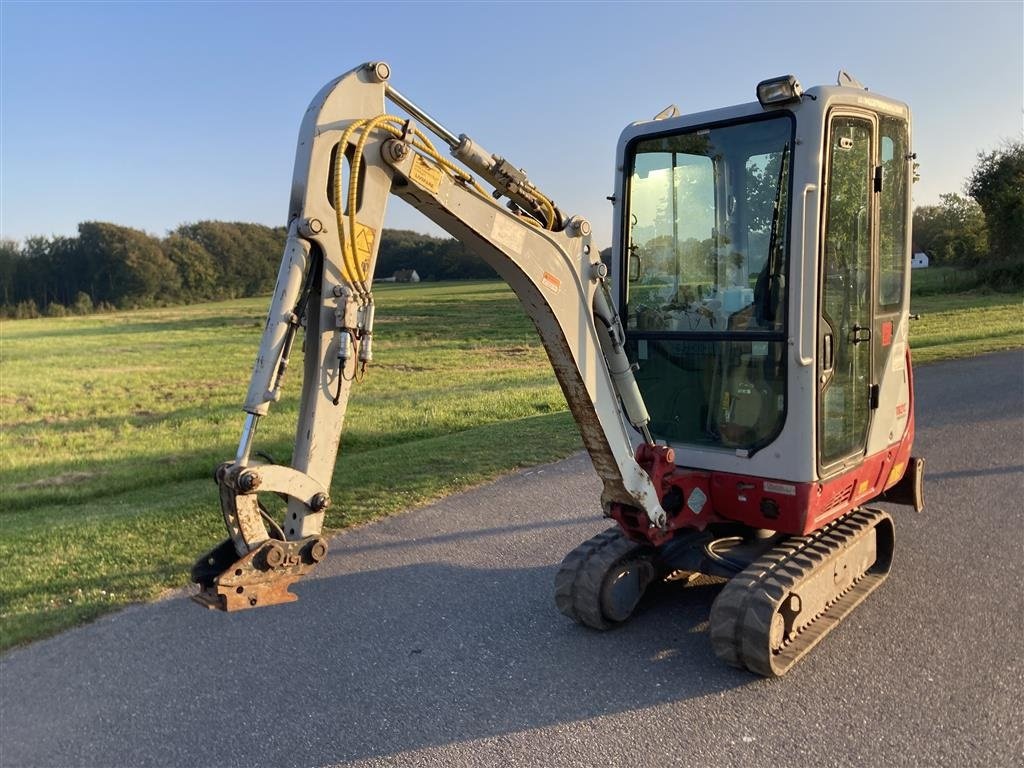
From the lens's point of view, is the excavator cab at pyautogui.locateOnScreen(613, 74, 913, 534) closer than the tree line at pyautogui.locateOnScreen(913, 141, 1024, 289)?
Yes

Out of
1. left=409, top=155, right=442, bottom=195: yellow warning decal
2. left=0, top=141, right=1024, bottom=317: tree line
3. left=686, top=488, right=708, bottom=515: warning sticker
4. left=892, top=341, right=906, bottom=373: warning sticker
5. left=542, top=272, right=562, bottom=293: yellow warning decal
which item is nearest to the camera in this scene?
left=409, top=155, right=442, bottom=195: yellow warning decal

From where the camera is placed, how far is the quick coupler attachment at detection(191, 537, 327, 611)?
309 centimetres

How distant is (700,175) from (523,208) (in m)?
1.46

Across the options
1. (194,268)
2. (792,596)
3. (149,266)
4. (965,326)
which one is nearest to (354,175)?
(792,596)

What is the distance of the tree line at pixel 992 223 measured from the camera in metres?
34.2

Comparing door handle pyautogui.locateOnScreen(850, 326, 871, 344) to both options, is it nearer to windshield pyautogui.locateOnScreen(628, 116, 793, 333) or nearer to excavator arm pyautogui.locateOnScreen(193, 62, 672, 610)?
windshield pyautogui.locateOnScreen(628, 116, 793, 333)

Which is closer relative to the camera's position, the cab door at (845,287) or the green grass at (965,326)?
the cab door at (845,287)

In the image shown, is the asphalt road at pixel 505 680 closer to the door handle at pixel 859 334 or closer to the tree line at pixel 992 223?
the door handle at pixel 859 334

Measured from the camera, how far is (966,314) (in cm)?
2553

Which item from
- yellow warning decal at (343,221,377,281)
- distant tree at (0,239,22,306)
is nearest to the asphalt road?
yellow warning decal at (343,221,377,281)

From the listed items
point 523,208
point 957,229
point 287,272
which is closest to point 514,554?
point 523,208

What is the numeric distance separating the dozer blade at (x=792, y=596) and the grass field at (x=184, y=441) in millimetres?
3983

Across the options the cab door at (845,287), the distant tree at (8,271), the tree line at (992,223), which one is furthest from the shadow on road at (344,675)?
the distant tree at (8,271)

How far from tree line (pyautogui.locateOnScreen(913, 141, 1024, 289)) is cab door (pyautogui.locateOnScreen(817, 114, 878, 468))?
32168 mm
